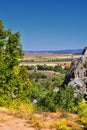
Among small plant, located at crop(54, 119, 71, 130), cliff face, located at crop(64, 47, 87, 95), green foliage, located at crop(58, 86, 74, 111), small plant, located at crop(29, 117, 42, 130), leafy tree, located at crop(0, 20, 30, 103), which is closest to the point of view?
small plant, located at crop(54, 119, 71, 130)

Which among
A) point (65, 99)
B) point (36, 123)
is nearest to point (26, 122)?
point (36, 123)

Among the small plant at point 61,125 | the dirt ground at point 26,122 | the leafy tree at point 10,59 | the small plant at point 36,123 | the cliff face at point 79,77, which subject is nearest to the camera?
the small plant at point 61,125

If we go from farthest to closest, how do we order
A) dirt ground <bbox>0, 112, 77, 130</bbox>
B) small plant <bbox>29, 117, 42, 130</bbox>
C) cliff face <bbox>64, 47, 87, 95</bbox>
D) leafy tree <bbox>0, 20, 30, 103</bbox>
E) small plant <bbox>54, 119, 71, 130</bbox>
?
cliff face <bbox>64, 47, 87, 95</bbox> < leafy tree <bbox>0, 20, 30, 103</bbox> < small plant <bbox>29, 117, 42, 130</bbox> < dirt ground <bbox>0, 112, 77, 130</bbox> < small plant <bbox>54, 119, 71, 130</bbox>

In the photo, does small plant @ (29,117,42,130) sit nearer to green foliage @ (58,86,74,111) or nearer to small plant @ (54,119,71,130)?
small plant @ (54,119,71,130)

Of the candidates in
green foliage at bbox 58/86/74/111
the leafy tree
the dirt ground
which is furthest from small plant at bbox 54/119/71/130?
green foliage at bbox 58/86/74/111

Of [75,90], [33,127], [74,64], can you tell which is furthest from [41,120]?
[74,64]

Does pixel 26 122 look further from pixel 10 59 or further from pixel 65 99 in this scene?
pixel 65 99

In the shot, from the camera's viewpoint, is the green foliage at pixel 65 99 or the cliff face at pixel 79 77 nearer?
the green foliage at pixel 65 99

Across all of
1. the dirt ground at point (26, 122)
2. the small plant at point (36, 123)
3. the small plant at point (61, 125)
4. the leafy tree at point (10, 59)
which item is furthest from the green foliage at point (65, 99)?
the small plant at point (61, 125)

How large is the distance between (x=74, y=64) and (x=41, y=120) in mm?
101401

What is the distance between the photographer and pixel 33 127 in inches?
862

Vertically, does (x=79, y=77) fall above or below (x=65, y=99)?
above

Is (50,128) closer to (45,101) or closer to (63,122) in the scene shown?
(63,122)

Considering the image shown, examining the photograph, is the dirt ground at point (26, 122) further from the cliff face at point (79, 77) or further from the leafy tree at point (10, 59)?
the cliff face at point (79, 77)
